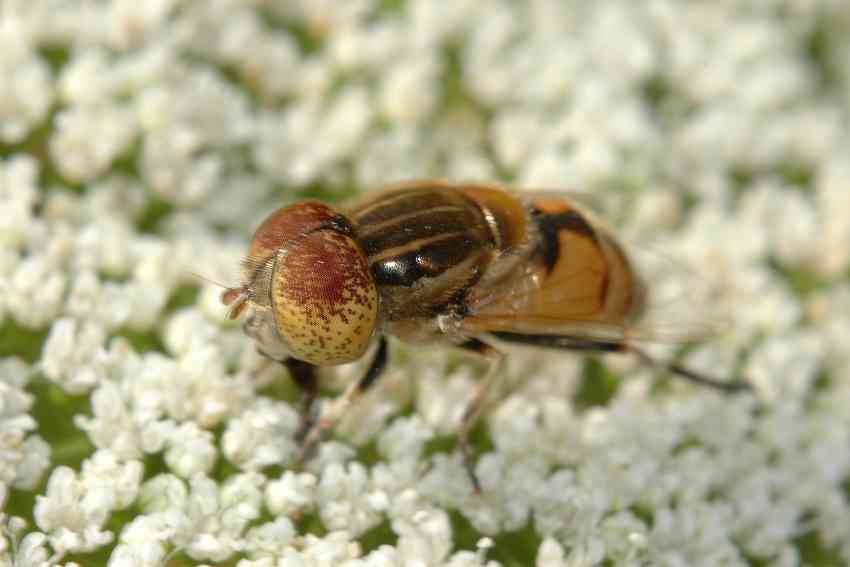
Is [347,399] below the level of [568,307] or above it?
below

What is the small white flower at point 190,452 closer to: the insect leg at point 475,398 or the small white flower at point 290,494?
the small white flower at point 290,494

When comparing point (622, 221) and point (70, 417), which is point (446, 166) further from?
point (70, 417)

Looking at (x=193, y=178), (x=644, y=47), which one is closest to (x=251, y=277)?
(x=193, y=178)

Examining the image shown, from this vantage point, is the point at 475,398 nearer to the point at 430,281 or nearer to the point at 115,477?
the point at 430,281

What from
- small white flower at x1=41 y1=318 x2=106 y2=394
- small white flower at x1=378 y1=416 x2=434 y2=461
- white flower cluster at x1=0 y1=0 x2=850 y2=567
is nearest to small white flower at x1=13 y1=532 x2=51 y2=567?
white flower cluster at x1=0 y1=0 x2=850 y2=567

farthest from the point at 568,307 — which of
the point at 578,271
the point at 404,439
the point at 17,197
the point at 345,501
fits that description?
the point at 17,197
